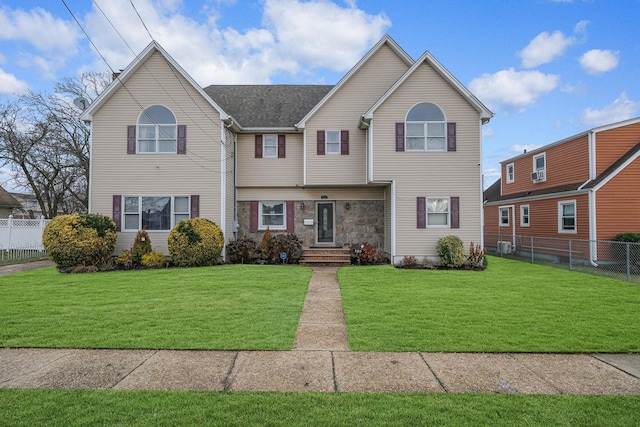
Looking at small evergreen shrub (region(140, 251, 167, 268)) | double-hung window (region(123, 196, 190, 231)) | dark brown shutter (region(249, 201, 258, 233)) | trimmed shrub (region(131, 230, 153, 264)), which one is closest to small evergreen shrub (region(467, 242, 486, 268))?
dark brown shutter (region(249, 201, 258, 233))

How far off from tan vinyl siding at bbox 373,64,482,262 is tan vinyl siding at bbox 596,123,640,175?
6386 mm

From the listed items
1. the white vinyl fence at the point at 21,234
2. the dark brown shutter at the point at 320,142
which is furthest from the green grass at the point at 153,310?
the white vinyl fence at the point at 21,234

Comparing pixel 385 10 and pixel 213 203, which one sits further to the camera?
pixel 213 203

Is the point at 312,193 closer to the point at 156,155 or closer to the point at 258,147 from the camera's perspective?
the point at 258,147

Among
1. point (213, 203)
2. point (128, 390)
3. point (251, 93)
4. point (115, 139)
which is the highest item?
point (251, 93)

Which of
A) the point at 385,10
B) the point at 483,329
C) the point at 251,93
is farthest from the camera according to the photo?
the point at 251,93

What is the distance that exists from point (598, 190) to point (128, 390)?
59.5 ft

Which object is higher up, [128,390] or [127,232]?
[127,232]

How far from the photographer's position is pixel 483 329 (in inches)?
231

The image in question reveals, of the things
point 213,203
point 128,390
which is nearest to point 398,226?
point 213,203

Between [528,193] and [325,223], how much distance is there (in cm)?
1242

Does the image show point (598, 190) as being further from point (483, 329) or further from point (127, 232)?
point (127, 232)

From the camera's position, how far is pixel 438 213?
1407 centimetres

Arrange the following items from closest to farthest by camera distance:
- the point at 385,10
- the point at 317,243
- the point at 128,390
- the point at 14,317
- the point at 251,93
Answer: the point at 128,390 < the point at 14,317 < the point at 385,10 < the point at 317,243 < the point at 251,93
